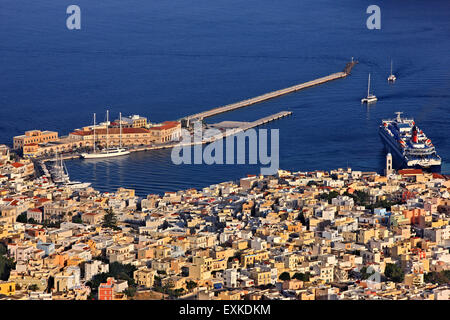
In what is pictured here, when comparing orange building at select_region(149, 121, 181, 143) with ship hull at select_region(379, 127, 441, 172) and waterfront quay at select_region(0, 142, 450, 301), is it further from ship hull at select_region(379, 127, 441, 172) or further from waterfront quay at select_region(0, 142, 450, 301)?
waterfront quay at select_region(0, 142, 450, 301)

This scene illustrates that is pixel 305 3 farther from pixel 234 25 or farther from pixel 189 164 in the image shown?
pixel 189 164

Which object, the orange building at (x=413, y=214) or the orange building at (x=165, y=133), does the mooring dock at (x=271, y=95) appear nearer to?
the orange building at (x=165, y=133)

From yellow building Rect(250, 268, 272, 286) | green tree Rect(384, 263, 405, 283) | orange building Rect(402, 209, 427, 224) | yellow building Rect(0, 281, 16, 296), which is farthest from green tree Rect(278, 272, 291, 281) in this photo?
orange building Rect(402, 209, 427, 224)

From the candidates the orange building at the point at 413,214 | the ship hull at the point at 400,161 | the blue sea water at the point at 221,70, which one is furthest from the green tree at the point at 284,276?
the ship hull at the point at 400,161

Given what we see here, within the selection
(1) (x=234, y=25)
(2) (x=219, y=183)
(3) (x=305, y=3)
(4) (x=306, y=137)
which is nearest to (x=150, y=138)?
(4) (x=306, y=137)
